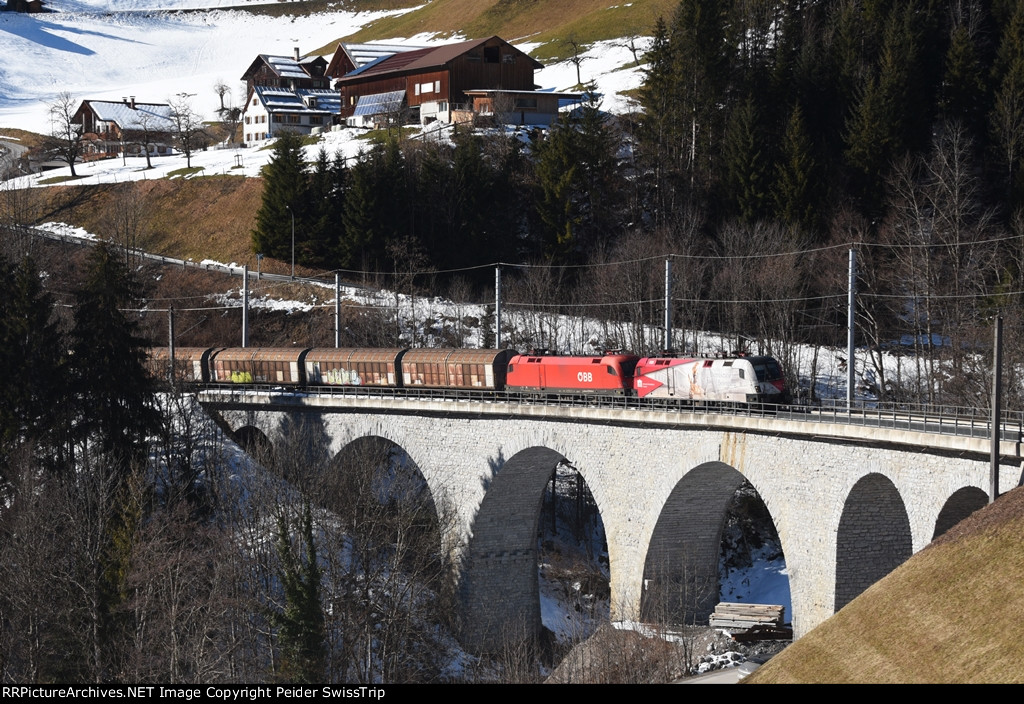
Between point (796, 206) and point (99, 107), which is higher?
point (99, 107)

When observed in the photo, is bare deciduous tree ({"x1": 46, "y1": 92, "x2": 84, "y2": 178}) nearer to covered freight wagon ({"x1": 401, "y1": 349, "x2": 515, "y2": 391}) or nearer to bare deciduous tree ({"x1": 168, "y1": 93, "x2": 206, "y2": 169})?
bare deciduous tree ({"x1": 168, "y1": 93, "x2": 206, "y2": 169})

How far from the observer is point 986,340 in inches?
2093

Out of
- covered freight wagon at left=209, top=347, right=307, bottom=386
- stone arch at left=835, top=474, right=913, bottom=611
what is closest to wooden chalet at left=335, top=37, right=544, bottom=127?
covered freight wagon at left=209, top=347, right=307, bottom=386

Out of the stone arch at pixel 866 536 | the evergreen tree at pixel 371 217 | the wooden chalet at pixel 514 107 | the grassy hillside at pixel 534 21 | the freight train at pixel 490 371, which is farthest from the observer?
the grassy hillside at pixel 534 21

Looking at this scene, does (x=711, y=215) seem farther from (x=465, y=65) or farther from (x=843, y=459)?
(x=843, y=459)

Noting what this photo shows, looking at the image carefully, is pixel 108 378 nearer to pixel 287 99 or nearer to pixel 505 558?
pixel 505 558

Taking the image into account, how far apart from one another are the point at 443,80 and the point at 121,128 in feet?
166

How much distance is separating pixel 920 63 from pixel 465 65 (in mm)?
41726

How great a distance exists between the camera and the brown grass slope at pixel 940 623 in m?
23.3

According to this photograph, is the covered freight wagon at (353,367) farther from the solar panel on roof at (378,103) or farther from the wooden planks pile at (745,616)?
the solar panel on roof at (378,103)

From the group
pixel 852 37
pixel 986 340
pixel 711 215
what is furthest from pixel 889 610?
pixel 852 37

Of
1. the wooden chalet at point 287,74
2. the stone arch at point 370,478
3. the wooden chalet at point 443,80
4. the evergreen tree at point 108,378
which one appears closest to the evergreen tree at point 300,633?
the stone arch at point 370,478

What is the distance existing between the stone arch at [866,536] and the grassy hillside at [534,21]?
112 meters

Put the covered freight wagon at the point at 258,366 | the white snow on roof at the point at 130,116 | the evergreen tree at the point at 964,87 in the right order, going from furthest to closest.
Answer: the white snow on roof at the point at 130,116
the evergreen tree at the point at 964,87
the covered freight wagon at the point at 258,366
